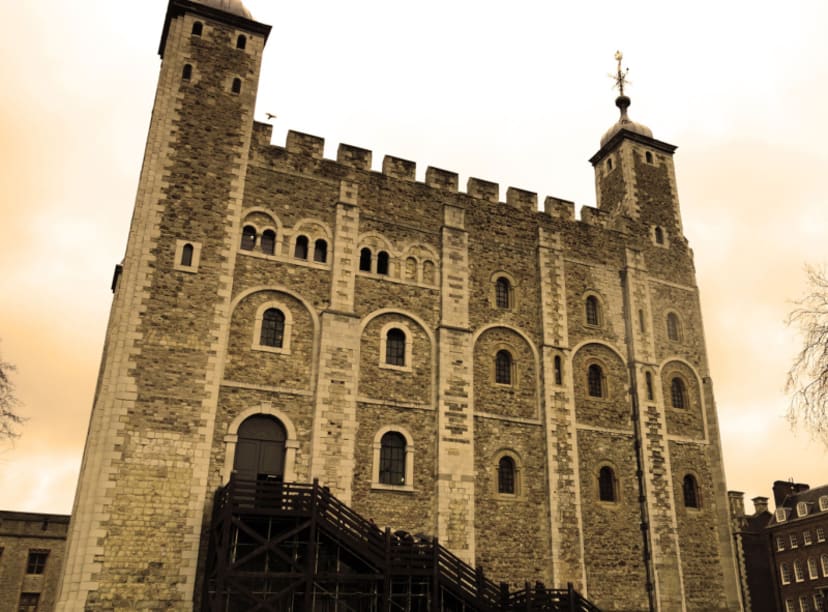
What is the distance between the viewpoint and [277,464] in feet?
70.1

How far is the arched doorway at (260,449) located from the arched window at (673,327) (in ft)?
54.5

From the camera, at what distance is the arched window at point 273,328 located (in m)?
22.7

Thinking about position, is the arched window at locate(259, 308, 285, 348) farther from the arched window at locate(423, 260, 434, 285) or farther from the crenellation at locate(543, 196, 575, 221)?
the crenellation at locate(543, 196, 575, 221)

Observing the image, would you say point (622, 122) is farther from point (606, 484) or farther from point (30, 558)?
point (30, 558)

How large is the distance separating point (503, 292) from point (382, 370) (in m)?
6.10

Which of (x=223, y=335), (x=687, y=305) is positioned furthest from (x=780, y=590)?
(x=223, y=335)

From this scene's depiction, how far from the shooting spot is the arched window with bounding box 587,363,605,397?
90.1 ft

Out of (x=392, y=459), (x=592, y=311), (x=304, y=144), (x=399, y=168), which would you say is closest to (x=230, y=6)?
(x=304, y=144)

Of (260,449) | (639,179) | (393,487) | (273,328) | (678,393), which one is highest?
(639,179)

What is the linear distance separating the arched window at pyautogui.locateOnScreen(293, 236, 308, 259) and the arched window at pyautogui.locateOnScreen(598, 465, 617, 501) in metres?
12.9

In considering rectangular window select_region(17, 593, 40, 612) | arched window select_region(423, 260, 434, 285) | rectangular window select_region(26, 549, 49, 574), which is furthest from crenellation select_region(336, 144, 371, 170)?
rectangular window select_region(17, 593, 40, 612)

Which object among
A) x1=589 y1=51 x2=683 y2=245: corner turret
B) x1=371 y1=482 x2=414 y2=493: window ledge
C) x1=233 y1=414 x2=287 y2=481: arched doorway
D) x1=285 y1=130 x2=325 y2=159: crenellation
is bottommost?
x1=371 y1=482 x2=414 y2=493: window ledge

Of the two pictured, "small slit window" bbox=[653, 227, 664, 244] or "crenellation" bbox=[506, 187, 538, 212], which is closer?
"crenellation" bbox=[506, 187, 538, 212]

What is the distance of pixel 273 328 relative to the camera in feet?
74.9
